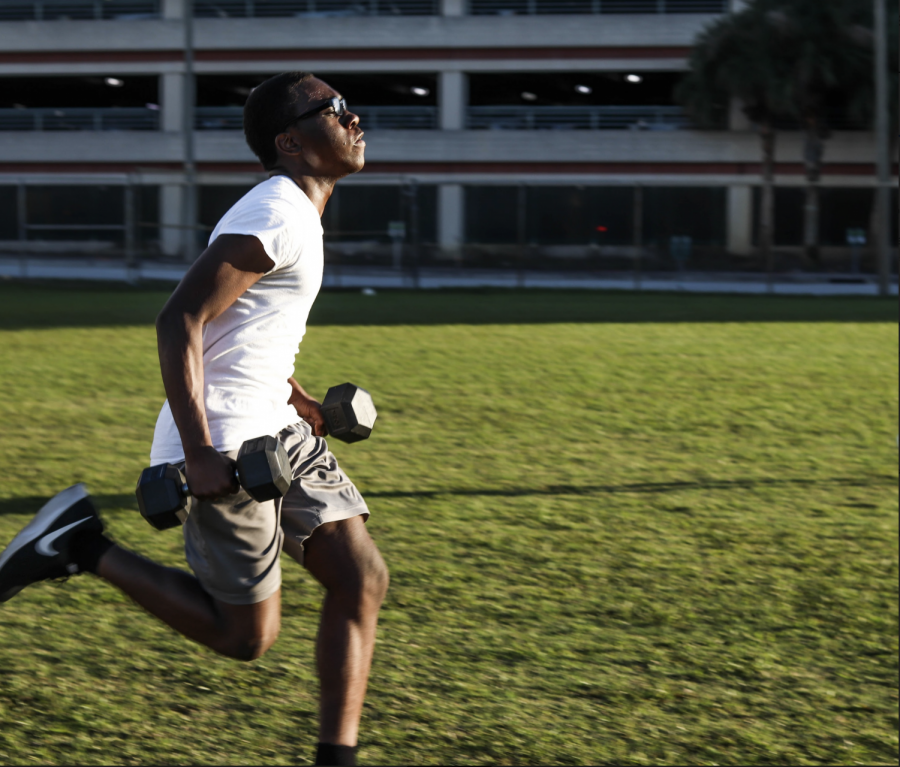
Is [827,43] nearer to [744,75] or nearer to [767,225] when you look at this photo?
[744,75]

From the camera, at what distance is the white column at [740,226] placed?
23328 millimetres

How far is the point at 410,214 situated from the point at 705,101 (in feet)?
51.2

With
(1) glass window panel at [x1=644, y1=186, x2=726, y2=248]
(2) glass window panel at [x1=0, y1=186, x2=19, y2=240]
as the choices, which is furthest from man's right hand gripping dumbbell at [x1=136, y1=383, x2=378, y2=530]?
(1) glass window panel at [x1=644, y1=186, x2=726, y2=248]

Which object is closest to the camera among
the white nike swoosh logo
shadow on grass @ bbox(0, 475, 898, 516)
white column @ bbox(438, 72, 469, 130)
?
the white nike swoosh logo

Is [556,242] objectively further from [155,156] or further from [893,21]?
[155,156]

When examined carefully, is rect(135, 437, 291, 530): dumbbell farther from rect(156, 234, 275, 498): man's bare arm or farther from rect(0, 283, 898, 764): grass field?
rect(0, 283, 898, 764): grass field

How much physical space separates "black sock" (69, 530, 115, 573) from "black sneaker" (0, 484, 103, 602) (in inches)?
0.5

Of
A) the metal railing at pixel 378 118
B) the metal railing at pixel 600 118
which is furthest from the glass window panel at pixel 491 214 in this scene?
the metal railing at pixel 378 118

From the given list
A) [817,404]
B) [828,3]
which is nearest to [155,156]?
[828,3]

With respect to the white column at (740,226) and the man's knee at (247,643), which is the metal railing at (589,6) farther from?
the man's knee at (247,643)

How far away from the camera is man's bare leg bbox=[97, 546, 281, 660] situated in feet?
8.97

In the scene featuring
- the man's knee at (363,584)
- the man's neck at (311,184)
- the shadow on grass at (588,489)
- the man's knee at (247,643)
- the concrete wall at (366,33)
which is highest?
the concrete wall at (366,33)

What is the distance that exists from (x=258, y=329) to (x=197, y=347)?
0.69 feet

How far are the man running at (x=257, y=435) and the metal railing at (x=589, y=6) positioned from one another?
37386mm
